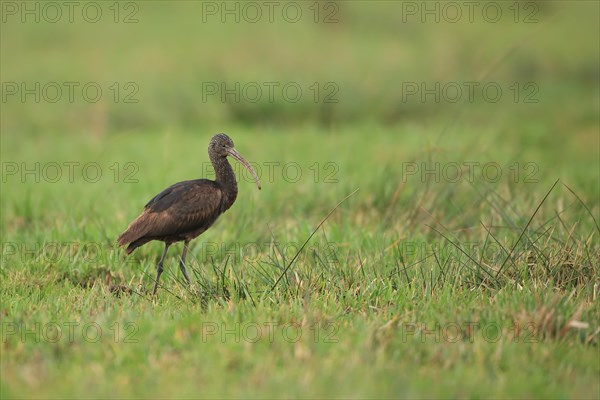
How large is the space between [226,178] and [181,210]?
0.51 metres

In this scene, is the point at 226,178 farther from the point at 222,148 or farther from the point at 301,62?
the point at 301,62

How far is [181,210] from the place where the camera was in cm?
624

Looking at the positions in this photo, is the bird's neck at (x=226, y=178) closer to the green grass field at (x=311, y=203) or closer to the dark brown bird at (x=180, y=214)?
the dark brown bird at (x=180, y=214)

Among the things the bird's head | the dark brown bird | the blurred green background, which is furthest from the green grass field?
the bird's head

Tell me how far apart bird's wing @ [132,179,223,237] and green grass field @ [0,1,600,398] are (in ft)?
1.08

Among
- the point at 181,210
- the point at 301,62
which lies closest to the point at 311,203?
the point at 181,210

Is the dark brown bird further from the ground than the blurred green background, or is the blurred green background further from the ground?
the blurred green background

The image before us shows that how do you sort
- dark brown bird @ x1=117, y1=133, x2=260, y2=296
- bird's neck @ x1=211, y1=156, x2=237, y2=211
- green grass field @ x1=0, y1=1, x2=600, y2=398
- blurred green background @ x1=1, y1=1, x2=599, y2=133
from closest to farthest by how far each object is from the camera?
green grass field @ x1=0, y1=1, x2=600, y2=398, dark brown bird @ x1=117, y1=133, x2=260, y2=296, bird's neck @ x1=211, y1=156, x2=237, y2=211, blurred green background @ x1=1, y1=1, x2=599, y2=133

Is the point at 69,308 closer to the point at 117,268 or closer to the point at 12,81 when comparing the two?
the point at 117,268

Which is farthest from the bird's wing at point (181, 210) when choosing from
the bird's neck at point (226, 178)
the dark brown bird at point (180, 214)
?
the bird's neck at point (226, 178)

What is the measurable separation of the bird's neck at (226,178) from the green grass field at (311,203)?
49 cm

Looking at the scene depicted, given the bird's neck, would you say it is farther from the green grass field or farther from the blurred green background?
the blurred green background

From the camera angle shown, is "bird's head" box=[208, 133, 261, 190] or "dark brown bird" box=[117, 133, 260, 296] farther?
"bird's head" box=[208, 133, 261, 190]

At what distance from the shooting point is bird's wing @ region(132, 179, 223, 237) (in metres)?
6.23
